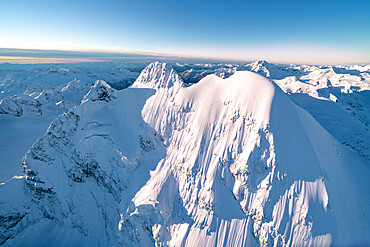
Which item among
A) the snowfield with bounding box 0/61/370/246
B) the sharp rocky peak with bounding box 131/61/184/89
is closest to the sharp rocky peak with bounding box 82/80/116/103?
the snowfield with bounding box 0/61/370/246

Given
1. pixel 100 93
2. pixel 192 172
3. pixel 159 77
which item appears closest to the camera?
pixel 192 172

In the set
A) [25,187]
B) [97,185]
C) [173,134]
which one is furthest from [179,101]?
[25,187]

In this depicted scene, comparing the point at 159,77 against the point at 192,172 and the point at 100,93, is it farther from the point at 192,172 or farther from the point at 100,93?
the point at 192,172

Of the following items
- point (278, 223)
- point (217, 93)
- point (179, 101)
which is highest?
point (217, 93)

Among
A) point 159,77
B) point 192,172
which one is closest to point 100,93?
point 159,77

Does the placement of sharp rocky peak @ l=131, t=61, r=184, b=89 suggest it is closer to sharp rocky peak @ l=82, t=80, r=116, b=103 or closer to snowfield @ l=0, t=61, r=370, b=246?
snowfield @ l=0, t=61, r=370, b=246

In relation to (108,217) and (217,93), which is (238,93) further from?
(108,217)

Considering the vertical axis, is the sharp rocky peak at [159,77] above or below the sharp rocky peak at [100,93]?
above

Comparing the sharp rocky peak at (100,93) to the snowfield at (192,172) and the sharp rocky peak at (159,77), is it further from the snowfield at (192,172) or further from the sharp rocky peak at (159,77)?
the sharp rocky peak at (159,77)

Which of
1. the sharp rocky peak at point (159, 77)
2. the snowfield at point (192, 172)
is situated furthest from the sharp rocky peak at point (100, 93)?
the sharp rocky peak at point (159, 77)
